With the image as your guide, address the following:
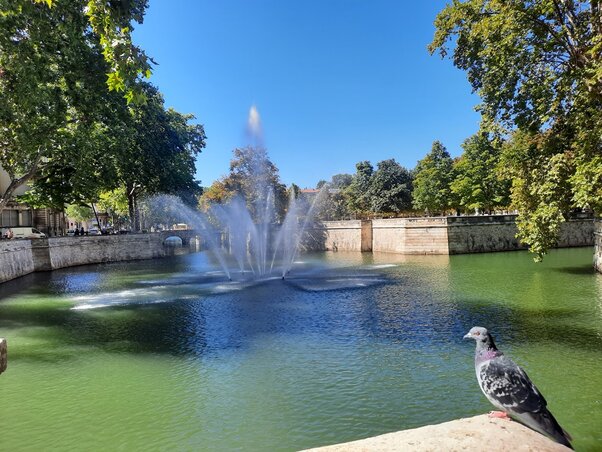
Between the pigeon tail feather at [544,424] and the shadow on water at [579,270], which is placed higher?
the pigeon tail feather at [544,424]

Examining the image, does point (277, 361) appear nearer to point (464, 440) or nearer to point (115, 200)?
point (464, 440)

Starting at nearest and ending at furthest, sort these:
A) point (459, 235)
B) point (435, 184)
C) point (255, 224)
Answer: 1. point (459, 235)
2. point (255, 224)
3. point (435, 184)

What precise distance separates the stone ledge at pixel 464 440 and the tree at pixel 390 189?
2723 inches

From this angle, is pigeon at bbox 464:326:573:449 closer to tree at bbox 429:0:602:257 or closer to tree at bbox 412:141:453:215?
tree at bbox 429:0:602:257

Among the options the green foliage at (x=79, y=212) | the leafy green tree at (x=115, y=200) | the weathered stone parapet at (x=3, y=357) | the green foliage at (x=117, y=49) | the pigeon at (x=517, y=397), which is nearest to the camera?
the weathered stone parapet at (x=3, y=357)

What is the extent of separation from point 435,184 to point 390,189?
11.0m

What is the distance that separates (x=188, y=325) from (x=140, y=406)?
7090 mm

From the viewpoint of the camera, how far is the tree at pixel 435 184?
63.1 metres

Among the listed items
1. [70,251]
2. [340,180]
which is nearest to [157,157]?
[70,251]

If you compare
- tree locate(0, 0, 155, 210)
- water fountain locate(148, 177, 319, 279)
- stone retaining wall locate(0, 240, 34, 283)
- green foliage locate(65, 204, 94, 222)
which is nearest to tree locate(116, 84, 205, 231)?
water fountain locate(148, 177, 319, 279)

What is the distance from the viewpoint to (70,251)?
136 feet

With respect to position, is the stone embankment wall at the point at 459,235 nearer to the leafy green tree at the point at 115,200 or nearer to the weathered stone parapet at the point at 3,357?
the leafy green tree at the point at 115,200

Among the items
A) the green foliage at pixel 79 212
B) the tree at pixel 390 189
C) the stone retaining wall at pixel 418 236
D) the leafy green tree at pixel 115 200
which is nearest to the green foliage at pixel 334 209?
the tree at pixel 390 189

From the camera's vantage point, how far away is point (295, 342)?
44.5 ft
